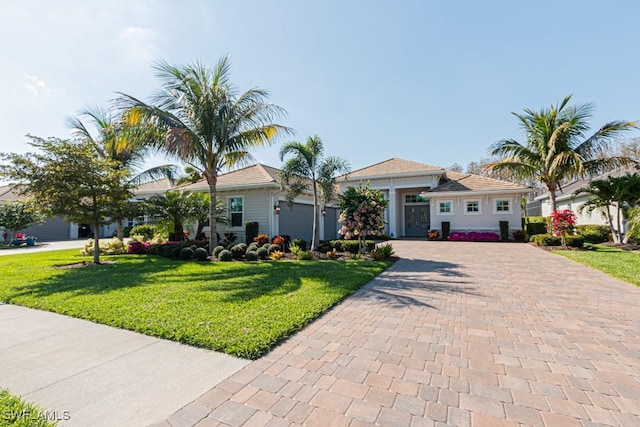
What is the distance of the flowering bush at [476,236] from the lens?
691 inches

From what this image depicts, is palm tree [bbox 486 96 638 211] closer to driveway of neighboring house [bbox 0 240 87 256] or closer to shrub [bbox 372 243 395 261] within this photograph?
shrub [bbox 372 243 395 261]

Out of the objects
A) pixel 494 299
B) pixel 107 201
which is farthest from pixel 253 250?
pixel 494 299

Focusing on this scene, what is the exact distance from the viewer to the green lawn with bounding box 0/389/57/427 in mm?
2137

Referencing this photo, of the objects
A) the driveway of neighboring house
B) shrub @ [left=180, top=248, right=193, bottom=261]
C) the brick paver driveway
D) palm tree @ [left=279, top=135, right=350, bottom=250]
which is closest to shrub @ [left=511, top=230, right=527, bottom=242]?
palm tree @ [left=279, top=135, right=350, bottom=250]

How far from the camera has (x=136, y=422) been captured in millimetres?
2191

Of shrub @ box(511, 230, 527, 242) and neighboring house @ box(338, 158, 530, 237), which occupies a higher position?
neighboring house @ box(338, 158, 530, 237)

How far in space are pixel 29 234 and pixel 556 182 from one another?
116 ft

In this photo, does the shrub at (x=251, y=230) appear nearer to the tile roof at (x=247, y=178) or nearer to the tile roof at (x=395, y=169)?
the tile roof at (x=247, y=178)

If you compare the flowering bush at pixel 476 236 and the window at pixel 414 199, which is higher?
the window at pixel 414 199

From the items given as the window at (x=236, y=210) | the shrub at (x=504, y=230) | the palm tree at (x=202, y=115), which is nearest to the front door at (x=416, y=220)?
the shrub at (x=504, y=230)

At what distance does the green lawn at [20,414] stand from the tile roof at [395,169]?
18.3m

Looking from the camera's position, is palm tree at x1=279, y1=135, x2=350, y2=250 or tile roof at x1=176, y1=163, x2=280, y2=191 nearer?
palm tree at x1=279, y1=135, x2=350, y2=250

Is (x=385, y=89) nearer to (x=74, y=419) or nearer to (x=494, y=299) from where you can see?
(x=494, y=299)

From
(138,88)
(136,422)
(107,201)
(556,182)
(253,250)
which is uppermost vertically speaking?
(138,88)
